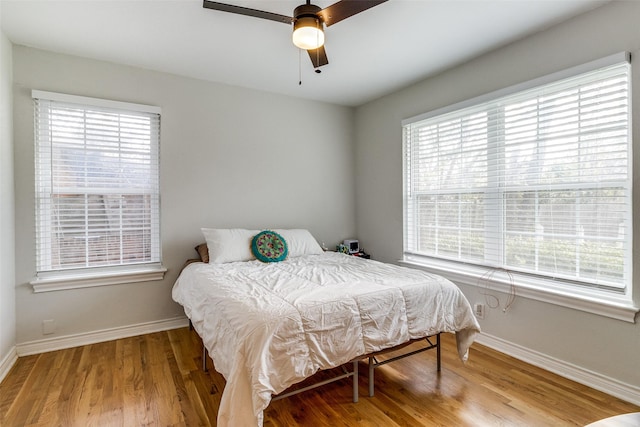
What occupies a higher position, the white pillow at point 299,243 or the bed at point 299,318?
the white pillow at point 299,243

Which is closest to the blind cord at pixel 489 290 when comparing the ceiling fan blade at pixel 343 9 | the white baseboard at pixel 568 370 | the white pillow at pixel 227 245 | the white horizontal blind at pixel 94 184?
the white baseboard at pixel 568 370

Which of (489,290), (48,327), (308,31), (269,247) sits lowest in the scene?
(48,327)

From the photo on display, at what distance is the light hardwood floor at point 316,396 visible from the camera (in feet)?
5.96

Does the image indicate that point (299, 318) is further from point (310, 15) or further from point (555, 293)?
point (555, 293)

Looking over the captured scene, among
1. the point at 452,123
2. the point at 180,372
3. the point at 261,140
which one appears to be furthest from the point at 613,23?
the point at 180,372

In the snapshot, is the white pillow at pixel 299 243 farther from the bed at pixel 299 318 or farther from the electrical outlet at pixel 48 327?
the electrical outlet at pixel 48 327

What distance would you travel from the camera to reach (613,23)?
6.75 ft

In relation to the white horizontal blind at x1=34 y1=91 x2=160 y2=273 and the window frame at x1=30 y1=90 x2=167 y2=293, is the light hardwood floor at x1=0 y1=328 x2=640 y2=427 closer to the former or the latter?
the window frame at x1=30 y1=90 x2=167 y2=293

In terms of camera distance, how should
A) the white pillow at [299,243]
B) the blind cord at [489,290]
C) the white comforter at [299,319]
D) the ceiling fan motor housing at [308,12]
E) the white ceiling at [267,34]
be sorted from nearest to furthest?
the white comforter at [299,319], the ceiling fan motor housing at [308,12], the white ceiling at [267,34], the blind cord at [489,290], the white pillow at [299,243]

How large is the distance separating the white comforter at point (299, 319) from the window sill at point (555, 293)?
625 mm

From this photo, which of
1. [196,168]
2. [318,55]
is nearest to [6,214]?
[196,168]

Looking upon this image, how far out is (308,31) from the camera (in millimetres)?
1745

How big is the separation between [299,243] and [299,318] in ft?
5.99

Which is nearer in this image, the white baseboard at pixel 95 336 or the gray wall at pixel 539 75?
the gray wall at pixel 539 75
